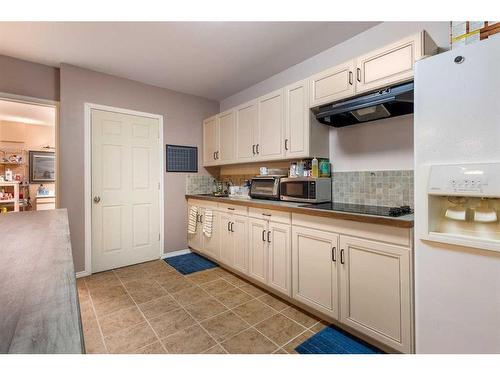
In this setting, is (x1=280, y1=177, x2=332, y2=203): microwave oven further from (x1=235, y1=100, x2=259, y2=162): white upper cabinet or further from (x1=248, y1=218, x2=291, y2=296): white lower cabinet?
(x1=235, y1=100, x2=259, y2=162): white upper cabinet

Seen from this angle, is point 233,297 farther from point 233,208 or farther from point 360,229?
point 360,229

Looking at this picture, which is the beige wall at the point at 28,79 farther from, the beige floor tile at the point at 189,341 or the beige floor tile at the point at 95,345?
the beige floor tile at the point at 189,341

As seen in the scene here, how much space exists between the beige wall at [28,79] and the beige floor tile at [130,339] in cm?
274

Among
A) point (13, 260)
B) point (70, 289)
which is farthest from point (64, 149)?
point (70, 289)

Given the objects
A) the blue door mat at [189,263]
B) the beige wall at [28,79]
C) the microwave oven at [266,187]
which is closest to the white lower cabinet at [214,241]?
the blue door mat at [189,263]

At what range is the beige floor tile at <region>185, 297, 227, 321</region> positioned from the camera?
208 cm

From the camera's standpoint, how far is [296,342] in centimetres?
172

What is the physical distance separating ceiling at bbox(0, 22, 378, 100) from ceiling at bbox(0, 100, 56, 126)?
1.79 metres

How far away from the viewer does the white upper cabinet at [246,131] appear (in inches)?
119

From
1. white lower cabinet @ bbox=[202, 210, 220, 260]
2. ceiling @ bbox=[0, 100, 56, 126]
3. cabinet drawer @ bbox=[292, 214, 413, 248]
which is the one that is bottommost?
white lower cabinet @ bbox=[202, 210, 220, 260]

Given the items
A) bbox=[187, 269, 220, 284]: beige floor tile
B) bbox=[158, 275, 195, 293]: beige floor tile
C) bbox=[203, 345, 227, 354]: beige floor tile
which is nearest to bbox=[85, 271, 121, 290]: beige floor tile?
bbox=[158, 275, 195, 293]: beige floor tile

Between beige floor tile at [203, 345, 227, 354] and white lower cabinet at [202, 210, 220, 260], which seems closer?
beige floor tile at [203, 345, 227, 354]

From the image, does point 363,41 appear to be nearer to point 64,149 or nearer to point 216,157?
point 216,157

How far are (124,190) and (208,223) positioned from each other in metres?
1.20
